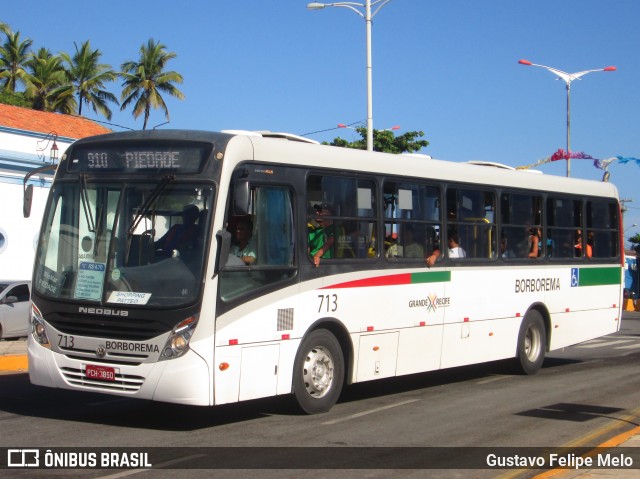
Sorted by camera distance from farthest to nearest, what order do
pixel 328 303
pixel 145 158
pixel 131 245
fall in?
pixel 328 303
pixel 145 158
pixel 131 245

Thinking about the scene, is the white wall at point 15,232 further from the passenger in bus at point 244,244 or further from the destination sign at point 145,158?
the passenger in bus at point 244,244

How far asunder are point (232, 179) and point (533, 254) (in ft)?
23.9

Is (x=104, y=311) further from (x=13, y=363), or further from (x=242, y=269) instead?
(x=13, y=363)

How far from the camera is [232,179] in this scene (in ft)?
32.6

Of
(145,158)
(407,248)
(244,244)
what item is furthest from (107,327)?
(407,248)

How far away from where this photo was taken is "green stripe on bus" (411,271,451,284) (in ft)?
41.9

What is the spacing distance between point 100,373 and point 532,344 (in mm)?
8599

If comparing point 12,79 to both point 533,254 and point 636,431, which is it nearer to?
point 533,254

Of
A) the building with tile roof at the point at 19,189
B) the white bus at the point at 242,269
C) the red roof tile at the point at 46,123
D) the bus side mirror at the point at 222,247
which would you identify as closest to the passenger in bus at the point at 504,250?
the white bus at the point at 242,269

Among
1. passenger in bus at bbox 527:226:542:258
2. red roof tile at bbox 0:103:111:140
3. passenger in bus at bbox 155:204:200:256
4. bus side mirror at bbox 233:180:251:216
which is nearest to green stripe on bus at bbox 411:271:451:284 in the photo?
passenger in bus at bbox 527:226:542:258

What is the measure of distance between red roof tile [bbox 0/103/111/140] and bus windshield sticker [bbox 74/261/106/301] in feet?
69.7

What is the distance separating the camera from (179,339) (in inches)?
371

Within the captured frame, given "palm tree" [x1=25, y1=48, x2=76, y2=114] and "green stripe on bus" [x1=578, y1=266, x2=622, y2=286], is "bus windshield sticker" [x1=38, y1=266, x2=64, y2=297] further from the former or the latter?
"palm tree" [x1=25, y1=48, x2=76, y2=114]

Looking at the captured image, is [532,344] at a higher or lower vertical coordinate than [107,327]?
lower
